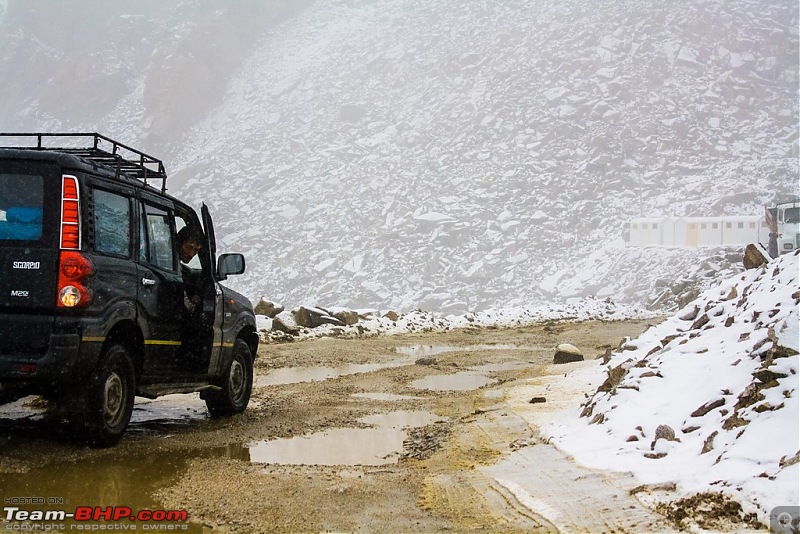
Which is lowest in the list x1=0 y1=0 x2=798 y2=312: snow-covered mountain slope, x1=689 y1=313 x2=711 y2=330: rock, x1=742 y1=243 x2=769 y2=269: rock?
x1=689 y1=313 x2=711 y2=330: rock

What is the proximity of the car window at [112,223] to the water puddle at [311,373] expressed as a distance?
4.53 meters

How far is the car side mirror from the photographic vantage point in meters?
7.49

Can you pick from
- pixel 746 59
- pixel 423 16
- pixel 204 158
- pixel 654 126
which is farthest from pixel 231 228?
pixel 746 59

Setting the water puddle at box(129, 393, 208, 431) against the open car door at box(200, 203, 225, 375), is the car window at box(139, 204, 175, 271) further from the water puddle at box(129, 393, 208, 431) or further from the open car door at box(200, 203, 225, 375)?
the water puddle at box(129, 393, 208, 431)

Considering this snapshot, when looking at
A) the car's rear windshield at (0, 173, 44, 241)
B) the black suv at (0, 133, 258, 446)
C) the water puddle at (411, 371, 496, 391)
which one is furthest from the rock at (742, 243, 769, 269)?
the car's rear windshield at (0, 173, 44, 241)

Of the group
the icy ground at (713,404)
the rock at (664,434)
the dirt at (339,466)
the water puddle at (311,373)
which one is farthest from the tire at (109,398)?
the water puddle at (311,373)

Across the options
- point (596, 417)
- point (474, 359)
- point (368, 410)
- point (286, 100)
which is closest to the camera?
point (596, 417)

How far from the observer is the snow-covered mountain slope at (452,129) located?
4938cm

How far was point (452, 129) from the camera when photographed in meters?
65.5

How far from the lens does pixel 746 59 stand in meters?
70.1

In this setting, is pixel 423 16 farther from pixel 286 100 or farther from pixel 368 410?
pixel 368 410

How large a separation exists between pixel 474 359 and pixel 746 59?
221ft

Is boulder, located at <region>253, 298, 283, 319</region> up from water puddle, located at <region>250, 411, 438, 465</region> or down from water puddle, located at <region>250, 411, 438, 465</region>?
up

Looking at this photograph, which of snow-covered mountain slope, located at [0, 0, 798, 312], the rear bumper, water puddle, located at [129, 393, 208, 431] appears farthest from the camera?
snow-covered mountain slope, located at [0, 0, 798, 312]
